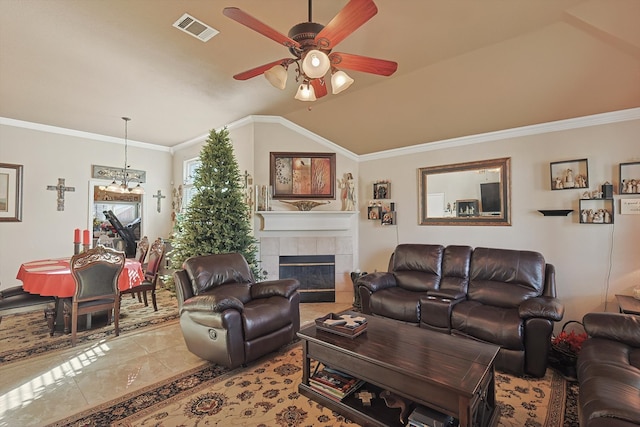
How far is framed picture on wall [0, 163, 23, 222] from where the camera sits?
4739 millimetres

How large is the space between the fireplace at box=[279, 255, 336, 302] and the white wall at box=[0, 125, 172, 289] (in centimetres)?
409

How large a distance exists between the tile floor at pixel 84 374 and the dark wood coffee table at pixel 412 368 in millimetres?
1494

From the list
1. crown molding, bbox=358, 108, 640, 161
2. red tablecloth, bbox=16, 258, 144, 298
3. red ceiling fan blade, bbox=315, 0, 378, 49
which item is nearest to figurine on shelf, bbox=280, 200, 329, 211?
crown molding, bbox=358, 108, 640, 161

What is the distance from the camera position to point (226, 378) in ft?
8.50

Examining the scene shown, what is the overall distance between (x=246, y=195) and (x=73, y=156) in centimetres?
353

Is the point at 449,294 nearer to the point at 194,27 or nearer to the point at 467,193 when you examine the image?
the point at 467,193

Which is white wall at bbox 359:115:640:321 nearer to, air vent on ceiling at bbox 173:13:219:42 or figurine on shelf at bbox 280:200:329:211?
figurine on shelf at bbox 280:200:329:211

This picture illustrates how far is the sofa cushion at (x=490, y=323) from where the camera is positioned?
103 inches

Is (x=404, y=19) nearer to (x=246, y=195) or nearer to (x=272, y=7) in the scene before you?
(x=272, y=7)

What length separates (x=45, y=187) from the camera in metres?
5.14

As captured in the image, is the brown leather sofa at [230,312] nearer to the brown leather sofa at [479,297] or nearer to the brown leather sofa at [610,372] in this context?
the brown leather sofa at [479,297]

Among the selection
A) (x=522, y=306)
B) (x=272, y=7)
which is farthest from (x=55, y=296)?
(x=522, y=306)

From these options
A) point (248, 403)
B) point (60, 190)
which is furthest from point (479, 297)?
point (60, 190)

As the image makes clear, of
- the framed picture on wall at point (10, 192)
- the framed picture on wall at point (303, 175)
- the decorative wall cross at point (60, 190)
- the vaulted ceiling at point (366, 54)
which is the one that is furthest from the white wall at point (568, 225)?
the framed picture on wall at point (10, 192)
